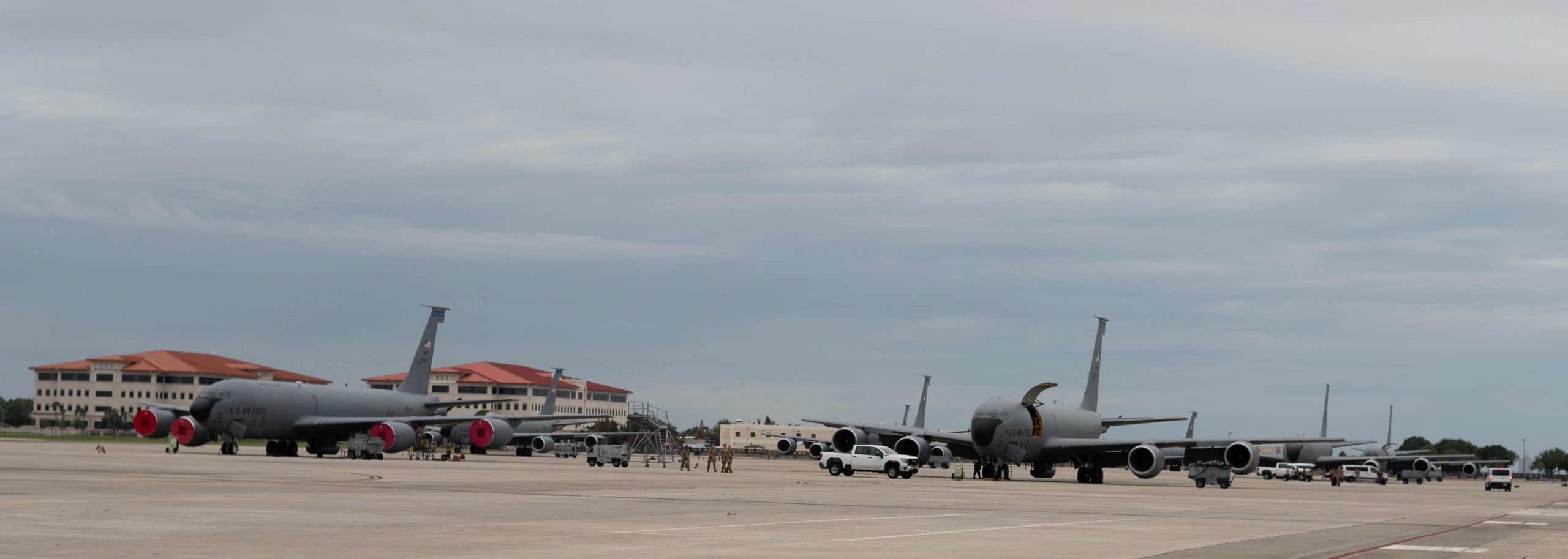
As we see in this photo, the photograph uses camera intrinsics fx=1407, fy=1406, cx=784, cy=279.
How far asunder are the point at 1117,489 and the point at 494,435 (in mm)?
45337

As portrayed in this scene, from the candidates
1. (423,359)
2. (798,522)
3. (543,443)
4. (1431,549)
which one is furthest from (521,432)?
(1431,549)

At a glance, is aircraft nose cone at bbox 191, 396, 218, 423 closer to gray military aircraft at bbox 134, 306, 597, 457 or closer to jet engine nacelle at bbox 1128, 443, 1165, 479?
gray military aircraft at bbox 134, 306, 597, 457

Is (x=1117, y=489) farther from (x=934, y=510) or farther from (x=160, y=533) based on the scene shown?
(x=160, y=533)

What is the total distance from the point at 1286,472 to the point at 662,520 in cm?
8848

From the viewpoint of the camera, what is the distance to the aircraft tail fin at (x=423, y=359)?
84.2 meters

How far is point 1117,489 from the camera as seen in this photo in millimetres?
50156

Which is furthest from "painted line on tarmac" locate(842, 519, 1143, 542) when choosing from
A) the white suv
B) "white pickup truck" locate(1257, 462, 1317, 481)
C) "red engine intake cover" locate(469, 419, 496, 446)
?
"white pickup truck" locate(1257, 462, 1317, 481)

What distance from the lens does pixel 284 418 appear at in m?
68.8

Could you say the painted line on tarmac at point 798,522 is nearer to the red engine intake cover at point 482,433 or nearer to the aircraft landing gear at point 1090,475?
the aircraft landing gear at point 1090,475

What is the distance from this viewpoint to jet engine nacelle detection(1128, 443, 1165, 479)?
60.3 meters

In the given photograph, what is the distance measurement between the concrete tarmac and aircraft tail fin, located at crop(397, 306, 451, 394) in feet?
129

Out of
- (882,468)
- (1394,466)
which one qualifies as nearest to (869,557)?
(882,468)

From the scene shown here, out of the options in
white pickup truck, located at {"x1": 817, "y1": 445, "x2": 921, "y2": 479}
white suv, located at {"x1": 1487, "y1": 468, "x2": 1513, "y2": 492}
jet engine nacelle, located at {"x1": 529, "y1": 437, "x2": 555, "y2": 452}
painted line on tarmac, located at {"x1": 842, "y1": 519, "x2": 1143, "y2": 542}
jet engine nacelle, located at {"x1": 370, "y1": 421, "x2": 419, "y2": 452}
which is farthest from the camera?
jet engine nacelle, located at {"x1": 529, "y1": 437, "x2": 555, "y2": 452}

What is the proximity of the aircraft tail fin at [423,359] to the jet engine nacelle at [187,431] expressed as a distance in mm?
18368
